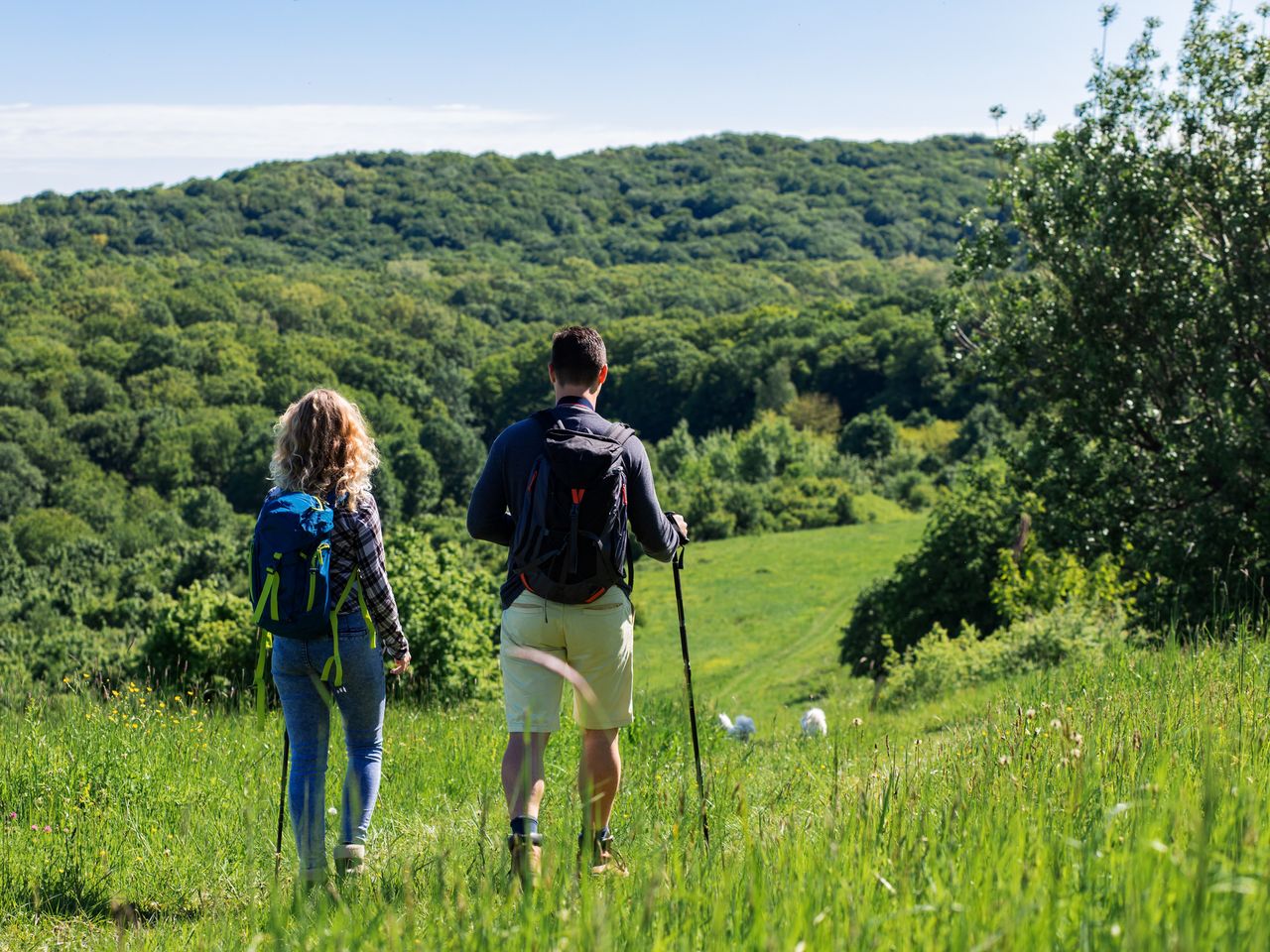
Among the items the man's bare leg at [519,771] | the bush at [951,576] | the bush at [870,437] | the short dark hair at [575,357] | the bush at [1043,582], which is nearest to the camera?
the man's bare leg at [519,771]

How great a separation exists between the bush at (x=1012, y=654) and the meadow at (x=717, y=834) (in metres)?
6.08

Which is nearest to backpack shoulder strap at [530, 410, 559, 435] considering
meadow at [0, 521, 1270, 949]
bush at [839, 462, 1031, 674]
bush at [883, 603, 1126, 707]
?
meadow at [0, 521, 1270, 949]

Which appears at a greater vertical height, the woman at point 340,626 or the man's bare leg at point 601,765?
the woman at point 340,626

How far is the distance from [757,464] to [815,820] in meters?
77.5

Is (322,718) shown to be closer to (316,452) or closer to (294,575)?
(294,575)

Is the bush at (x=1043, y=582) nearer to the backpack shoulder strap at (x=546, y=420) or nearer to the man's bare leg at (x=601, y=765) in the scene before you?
the man's bare leg at (x=601, y=765)

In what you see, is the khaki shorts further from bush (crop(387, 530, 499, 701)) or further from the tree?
the tree

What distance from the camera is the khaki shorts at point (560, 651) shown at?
160 inches

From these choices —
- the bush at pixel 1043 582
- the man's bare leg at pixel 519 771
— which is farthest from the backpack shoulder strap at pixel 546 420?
the bush at pixel 1043 582

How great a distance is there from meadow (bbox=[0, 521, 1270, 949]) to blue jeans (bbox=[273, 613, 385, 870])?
0.21 meters

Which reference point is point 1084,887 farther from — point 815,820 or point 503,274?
point 503,274

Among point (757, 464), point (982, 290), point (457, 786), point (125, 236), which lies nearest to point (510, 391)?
point (757, 464)

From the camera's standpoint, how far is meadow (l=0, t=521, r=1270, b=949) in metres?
2.16

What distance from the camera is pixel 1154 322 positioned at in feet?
39.9
